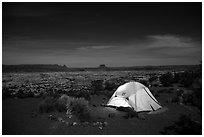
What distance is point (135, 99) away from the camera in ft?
39.4

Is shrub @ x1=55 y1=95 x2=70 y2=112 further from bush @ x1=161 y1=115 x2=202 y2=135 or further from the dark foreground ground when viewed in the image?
bush @ x1=161 y1=115 x2=202 y2=135

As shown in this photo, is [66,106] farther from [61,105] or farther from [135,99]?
[135,99]

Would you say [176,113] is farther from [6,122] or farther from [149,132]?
[6,122]

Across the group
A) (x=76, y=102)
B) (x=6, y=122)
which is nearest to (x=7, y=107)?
(x=6, y=122)

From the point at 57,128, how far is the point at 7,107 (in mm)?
6991

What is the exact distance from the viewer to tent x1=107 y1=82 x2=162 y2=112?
11.9m

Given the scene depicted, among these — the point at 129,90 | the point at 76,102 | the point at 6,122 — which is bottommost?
the point at 6,122

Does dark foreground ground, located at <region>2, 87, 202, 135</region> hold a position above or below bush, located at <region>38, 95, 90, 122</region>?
below

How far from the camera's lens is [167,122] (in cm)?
1019

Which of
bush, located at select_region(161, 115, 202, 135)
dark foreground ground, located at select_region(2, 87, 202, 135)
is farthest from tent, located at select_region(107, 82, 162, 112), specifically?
bush, located at select_region(161, 115, 202, 135)

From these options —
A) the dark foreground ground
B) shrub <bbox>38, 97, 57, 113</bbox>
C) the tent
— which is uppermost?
the tent

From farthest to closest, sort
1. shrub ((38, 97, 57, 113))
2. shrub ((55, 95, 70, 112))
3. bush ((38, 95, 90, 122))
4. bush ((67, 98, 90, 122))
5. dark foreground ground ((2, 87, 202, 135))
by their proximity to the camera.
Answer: shrub ((55, 95, 70, 112)) → shrub ((38, 97, 57, 113)) → bush ((38, 95, 90, 122)) → bush ((67, 98, 90, 122)) → dark foreground ground ((2, 87, 202, 135))

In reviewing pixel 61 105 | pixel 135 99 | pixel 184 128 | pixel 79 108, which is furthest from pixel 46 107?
pixel 184 128

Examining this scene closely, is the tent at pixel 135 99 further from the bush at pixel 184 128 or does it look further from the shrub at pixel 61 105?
the shrub at pixel 61 105
